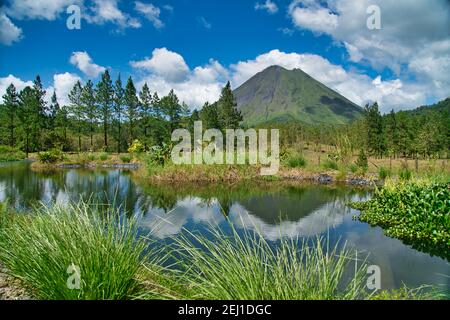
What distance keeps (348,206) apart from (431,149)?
75.8ft

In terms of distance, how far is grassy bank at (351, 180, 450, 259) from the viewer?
6.23 m

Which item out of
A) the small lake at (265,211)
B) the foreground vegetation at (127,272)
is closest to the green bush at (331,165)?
the small lake at (265,211)

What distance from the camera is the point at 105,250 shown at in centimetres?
274

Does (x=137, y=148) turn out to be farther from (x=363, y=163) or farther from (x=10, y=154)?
(x=363, y=163)

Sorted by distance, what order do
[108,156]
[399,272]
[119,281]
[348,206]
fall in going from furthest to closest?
[108,156] < [348,206] < [399,272] < [119,281]

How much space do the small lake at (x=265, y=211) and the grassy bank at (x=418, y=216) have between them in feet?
1.23

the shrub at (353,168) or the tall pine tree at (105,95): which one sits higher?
the tall pine tree at (105,95)

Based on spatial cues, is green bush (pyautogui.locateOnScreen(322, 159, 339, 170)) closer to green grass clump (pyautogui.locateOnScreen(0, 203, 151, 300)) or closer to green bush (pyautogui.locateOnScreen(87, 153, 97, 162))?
green grass clump (pyautogui.locateOnScreen(0, 203, 151, 300))

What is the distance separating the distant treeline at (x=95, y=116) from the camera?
31969 mm

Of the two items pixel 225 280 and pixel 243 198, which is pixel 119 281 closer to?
pixel 225 280

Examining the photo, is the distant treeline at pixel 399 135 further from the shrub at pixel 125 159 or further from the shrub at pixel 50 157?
the shrub at pixel 50 157

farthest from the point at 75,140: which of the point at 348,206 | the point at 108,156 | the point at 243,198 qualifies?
the point at 348,206

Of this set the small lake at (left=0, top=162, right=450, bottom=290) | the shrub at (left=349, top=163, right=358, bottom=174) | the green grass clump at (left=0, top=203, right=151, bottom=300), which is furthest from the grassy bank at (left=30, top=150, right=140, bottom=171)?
the green grass clump at (left=0, top=203, right=151, bottom=300)

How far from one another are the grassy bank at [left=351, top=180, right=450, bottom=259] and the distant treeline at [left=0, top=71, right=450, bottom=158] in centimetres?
2265
